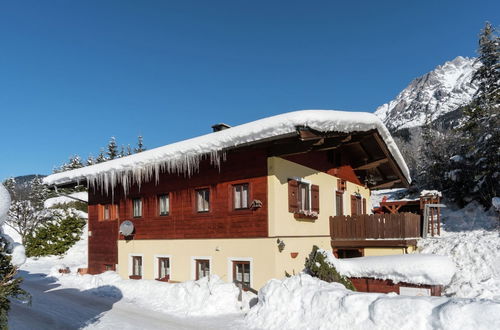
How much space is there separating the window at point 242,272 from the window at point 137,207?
5.39 meters

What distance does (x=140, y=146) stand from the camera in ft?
177

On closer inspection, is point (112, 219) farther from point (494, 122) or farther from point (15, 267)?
point (494, 122)

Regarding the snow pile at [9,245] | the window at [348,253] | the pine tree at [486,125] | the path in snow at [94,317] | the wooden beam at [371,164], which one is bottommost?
the path in snow at [94,317]

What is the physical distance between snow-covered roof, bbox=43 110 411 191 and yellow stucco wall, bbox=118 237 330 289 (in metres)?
2.65

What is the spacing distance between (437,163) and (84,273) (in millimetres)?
25931

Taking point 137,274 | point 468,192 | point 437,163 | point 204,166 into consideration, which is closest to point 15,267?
point 204,166

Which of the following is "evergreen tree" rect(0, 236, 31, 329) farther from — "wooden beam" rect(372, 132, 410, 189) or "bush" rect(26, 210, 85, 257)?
"bush" rect(26, 210, 85, 257)

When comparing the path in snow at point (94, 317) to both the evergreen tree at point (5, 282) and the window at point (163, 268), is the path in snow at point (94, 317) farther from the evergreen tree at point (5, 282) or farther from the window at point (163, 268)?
the evergreen tree at point (5, 282)

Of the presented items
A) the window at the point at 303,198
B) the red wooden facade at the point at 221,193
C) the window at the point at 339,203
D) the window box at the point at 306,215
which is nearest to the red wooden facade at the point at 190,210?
the red wooden facade at the point at 221,193

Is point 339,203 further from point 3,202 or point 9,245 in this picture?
point 3,202

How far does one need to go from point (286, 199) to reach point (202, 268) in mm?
3930

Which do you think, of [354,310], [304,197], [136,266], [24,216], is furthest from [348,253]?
[24,216]

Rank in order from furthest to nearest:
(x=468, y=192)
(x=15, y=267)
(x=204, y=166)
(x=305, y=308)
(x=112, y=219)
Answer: (x=468, y=192), (x=112, y=219), (x=204, y=166), (x=305, y=308), (x=15, y=267)

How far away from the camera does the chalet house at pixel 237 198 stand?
11.4 metres
